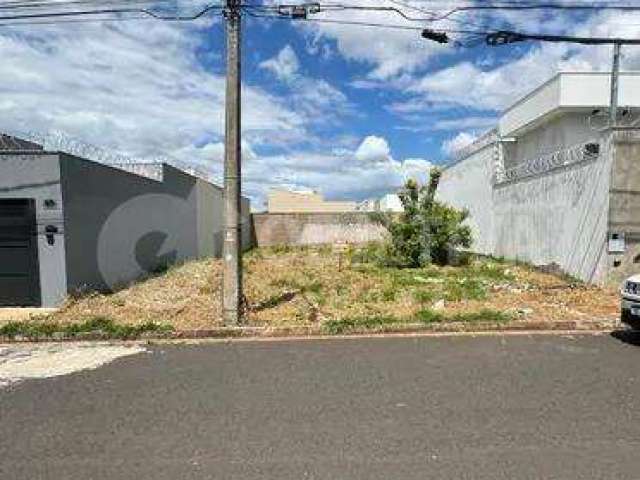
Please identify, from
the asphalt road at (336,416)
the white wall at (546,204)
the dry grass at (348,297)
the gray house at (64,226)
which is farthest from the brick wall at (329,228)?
the asphalt road at (336,416)

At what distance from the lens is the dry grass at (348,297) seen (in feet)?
33.5

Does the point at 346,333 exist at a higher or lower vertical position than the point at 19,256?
lower

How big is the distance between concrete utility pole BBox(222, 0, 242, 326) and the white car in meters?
5.58

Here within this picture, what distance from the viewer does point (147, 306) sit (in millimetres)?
11359

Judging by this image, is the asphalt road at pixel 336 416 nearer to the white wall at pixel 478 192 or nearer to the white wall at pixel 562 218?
the white wall at pixel 562 218

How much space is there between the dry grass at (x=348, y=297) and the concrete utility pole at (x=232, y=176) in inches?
19.2

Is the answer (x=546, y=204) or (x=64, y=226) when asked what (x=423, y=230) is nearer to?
(x=546, y=204)

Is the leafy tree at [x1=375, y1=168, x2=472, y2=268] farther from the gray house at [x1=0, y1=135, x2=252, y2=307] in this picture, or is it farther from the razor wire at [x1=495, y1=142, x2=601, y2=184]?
the gray house at [x1=0, y1=135, x2=252, y2=307]

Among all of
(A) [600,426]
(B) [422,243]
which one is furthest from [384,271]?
(A) [600,426]

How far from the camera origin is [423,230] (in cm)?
1889

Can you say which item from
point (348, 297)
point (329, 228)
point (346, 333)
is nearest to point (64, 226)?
point (348, 297)

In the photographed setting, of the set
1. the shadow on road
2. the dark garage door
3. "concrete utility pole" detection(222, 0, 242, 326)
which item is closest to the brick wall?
the dark garage door

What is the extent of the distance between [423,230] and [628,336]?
10200 millimetres

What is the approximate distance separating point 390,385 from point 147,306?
6.38m
